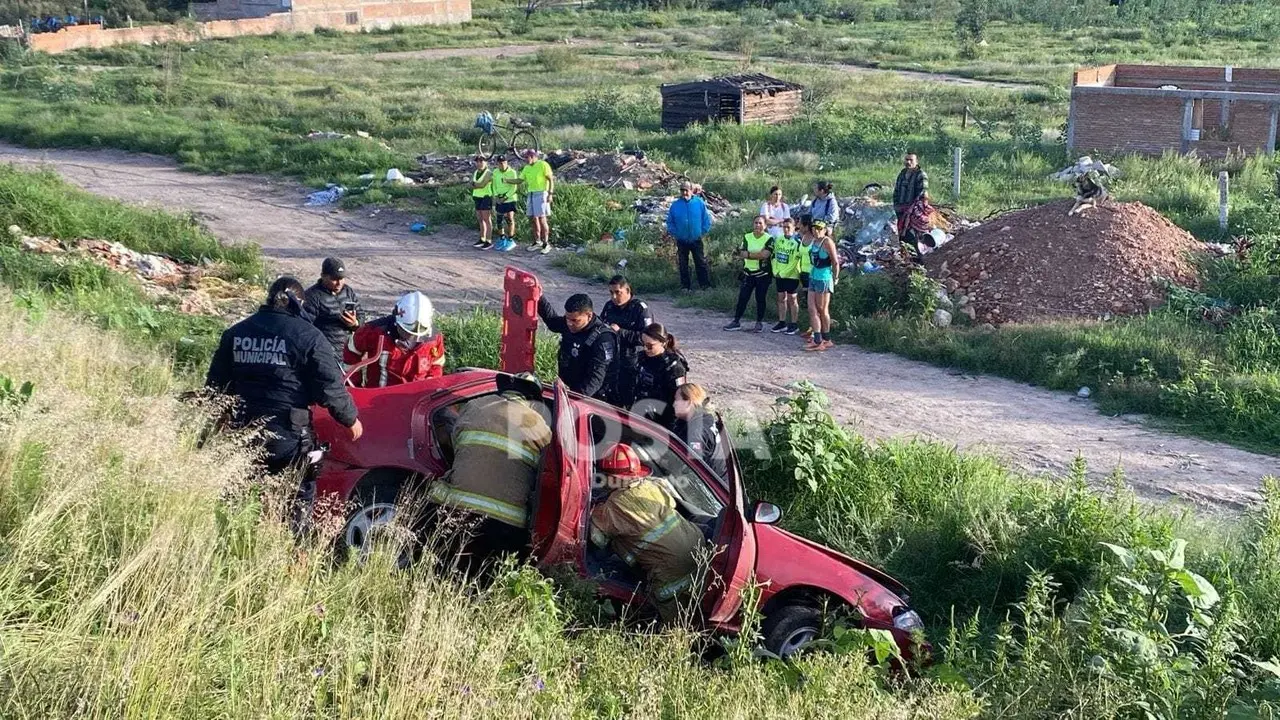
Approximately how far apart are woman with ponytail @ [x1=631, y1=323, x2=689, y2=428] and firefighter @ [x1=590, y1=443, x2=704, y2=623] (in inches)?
110

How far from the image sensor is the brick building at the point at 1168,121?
22438 millimetres

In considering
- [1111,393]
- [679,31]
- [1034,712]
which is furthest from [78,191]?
[679,31]

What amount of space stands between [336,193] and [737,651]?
17960 millimetres

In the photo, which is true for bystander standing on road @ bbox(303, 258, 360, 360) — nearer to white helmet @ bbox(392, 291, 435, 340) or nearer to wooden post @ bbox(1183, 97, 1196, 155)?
white helmet @ bbox(392, 291, 435, 340)

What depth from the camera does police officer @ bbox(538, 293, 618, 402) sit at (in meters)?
9.24

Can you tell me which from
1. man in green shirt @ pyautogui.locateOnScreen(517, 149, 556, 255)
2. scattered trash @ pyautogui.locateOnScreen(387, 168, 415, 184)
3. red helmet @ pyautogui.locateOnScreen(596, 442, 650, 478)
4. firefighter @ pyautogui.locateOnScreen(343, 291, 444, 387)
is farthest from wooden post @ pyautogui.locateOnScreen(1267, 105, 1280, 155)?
red helmet @ pyautogui.locateOnScreen(596, 442, 650, 478)

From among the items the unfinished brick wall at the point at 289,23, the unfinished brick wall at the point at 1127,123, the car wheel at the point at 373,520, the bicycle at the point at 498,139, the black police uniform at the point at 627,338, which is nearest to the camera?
the car wheel at the point at 373,520

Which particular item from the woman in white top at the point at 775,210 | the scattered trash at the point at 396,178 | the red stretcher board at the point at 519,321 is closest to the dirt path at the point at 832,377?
the woman in white top at the point at 775,210

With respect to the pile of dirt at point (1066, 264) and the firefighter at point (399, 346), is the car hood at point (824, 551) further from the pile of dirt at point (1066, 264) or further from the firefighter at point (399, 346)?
the pile of dirt at point (1066, 264)

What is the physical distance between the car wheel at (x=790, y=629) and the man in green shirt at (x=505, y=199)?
41.2 feet

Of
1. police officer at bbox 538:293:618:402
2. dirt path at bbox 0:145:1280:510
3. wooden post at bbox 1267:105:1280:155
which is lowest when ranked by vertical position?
dirt path at bbox 0:145:1280:510

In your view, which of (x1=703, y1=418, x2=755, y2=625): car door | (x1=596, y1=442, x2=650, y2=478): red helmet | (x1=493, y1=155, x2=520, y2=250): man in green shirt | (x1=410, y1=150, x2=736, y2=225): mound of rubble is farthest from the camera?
(x1=410, y1=150, x2=736, y2=225): mound of rubble

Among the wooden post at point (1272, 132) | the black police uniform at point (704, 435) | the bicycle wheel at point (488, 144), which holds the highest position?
the wooden post at point (1272, 132)

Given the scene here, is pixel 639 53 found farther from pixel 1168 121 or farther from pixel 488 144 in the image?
pixel 1168 121
